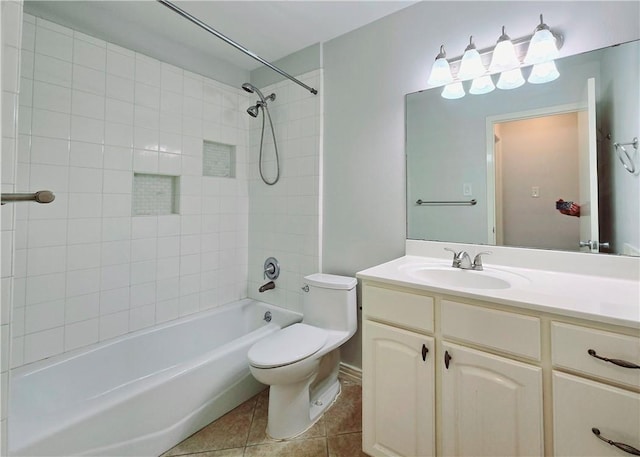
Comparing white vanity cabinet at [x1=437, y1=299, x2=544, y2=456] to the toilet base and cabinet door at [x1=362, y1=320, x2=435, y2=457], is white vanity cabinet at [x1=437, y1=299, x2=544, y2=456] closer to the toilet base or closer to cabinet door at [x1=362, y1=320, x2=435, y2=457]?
cabinet door at [x1=362, y1=320, x2=435, y2=457]

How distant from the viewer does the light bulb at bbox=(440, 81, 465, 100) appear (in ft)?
5.05

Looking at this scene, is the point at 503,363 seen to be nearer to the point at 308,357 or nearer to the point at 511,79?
the point at 308,357

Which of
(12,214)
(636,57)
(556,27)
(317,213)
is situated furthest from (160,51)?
(636,57)

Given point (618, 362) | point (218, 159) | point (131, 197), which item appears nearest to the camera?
point (618, 362)

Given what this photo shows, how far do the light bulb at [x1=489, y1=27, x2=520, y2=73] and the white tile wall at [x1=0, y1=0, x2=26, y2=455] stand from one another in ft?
5.63

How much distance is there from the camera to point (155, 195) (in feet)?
6.66

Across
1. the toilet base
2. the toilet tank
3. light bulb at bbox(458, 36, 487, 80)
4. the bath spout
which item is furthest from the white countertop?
the bath spout

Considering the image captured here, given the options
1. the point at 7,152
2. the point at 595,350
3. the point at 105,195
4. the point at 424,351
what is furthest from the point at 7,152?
the point at 595,350

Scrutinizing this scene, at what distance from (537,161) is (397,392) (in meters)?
1.23

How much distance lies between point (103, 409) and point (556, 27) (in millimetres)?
2561

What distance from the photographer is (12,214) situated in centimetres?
69

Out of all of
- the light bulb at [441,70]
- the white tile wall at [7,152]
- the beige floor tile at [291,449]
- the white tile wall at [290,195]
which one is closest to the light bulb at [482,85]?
the light bulb at [441,70]

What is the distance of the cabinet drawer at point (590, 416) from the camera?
0.78 metres

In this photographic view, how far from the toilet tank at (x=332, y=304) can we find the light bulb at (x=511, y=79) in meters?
A: 1.30
